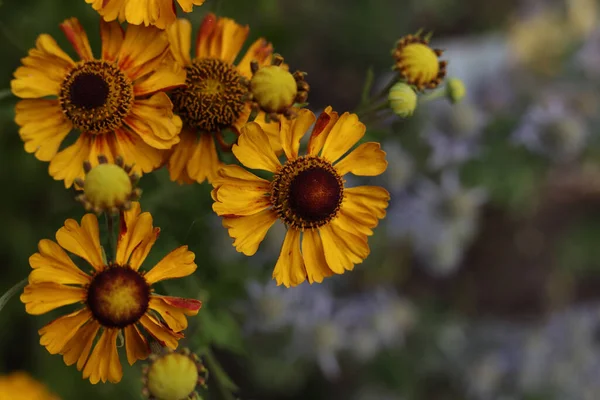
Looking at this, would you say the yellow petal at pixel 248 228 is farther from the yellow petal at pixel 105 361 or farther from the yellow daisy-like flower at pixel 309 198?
the yellow petal at pixel 105 361

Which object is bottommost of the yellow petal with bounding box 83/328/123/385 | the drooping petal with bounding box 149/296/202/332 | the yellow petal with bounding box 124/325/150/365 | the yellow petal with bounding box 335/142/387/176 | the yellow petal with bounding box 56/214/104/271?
the yellow petal with bounding box 83/328/123/385

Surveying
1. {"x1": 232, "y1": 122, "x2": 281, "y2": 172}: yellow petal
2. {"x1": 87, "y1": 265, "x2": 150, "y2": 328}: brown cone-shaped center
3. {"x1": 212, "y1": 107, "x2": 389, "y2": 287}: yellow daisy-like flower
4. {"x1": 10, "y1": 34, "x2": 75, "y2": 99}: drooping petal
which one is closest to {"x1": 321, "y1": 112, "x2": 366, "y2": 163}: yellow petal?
{"x1": 212, "y1": 107, "x2": 389, "y2": 287}: yellow daisy-like flower

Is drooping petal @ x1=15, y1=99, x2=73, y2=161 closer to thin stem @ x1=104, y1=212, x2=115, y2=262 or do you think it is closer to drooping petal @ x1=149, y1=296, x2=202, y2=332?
thin stem @ x1=104, y1=212, x2=115, y2=262

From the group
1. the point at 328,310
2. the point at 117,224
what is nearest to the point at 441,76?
the point at 117,224

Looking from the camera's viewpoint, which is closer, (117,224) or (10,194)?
(117,224)

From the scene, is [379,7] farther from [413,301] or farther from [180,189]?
[180,189]

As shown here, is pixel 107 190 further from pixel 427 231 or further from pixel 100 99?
pixel 427 231
